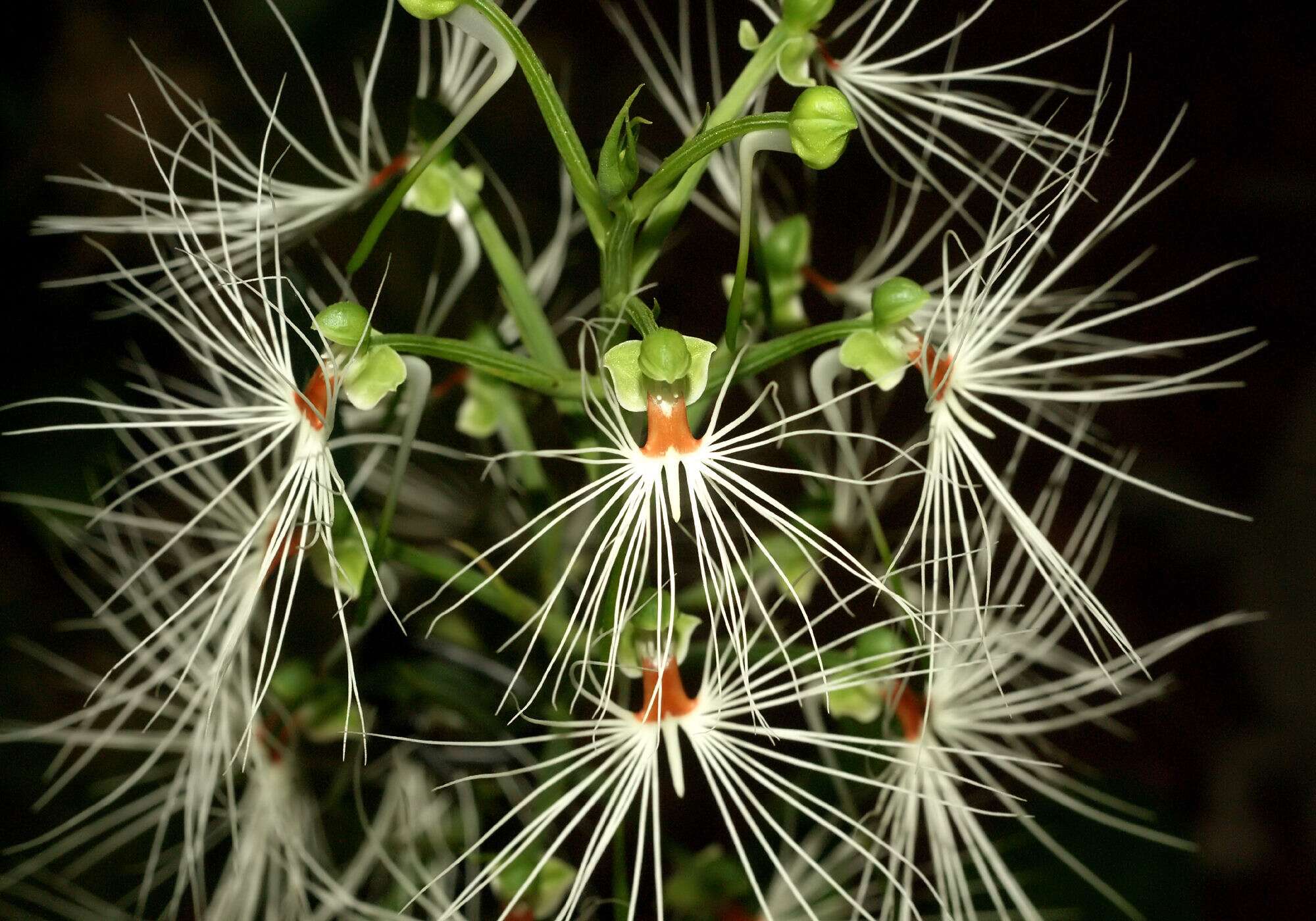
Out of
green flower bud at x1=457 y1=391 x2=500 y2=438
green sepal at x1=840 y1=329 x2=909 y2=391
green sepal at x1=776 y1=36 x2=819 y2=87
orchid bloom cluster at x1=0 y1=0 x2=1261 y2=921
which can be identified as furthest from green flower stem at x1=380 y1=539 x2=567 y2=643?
green sepal at x1=776 y1=36 x2=819 y2=87

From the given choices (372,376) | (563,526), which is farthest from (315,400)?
(563,526)

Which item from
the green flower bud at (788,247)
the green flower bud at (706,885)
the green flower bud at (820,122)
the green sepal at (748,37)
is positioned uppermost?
the green sepal at (748,37)

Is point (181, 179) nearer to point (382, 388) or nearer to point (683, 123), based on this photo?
point (683, 123)

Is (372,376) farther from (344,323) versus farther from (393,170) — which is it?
(393,170)

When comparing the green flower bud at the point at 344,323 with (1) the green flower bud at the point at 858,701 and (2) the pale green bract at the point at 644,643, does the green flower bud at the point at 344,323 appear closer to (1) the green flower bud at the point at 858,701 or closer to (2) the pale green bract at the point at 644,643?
(2) the pale green bract at the point at 644,643

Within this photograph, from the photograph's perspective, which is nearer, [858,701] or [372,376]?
[372,376]

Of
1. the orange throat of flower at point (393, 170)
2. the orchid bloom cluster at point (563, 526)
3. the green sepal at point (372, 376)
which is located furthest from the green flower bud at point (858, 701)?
the orange throat of flower at point (393, 170)
